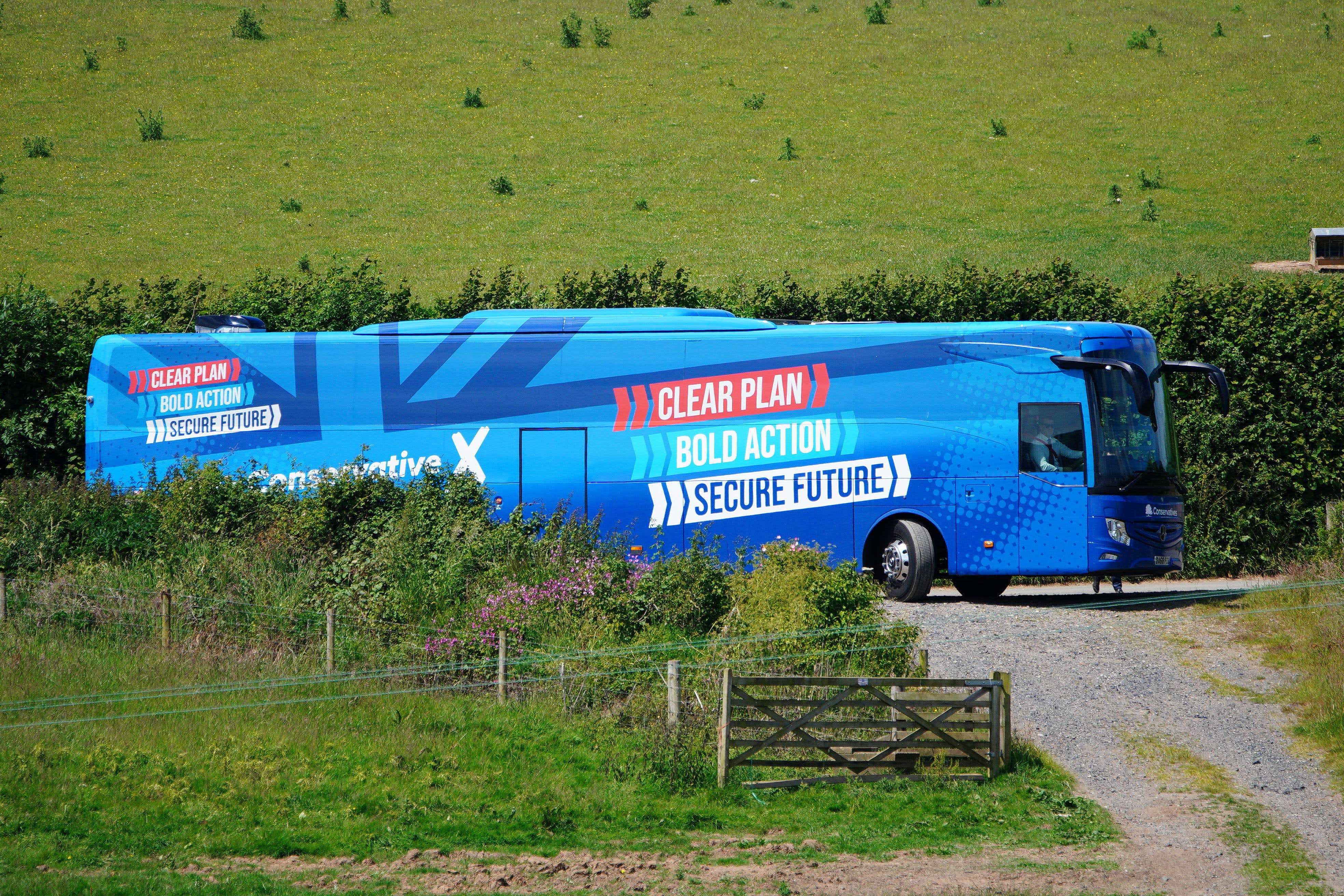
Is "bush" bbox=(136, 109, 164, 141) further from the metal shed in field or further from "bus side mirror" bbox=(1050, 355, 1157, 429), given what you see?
"bus side mirror" bbox=(1050, 355, 1157, 429)

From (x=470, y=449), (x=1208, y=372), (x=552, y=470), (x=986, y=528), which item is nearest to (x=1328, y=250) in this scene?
(x=1208, y=372)

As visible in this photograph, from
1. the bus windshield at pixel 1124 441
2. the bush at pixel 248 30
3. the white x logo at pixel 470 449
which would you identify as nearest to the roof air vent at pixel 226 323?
the white x logo at pixel 470 449

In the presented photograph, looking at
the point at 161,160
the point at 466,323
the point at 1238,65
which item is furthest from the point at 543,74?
the point at 466,323

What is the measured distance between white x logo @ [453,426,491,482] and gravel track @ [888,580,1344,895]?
5.85 metres

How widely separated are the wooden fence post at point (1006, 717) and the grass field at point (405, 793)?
0.22m

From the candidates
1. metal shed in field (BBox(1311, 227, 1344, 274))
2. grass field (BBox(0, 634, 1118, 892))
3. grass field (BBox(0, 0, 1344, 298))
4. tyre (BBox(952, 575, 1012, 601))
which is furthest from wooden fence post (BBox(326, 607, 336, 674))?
metal shed in field (BBox(1311, 227, 1344, 274))

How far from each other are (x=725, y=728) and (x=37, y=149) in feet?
167

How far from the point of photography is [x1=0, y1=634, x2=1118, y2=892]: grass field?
9.57 m

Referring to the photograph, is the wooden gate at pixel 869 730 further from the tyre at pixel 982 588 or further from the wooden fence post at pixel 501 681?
the tyre at pixel 982 588

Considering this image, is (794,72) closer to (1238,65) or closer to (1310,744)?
(1238,65)

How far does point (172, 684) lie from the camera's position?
12.4 meters

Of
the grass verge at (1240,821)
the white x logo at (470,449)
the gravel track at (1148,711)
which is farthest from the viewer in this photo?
the white x logo at (470,449)

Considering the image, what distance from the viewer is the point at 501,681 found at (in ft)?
41.1

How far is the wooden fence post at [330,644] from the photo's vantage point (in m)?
13.0
